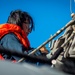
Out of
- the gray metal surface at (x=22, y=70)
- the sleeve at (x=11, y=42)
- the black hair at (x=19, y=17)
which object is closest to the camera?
the gray metal surface at (x=22, y=70)

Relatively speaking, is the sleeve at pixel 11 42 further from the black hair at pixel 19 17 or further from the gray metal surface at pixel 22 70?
the gray metal surface at pixel 22 70

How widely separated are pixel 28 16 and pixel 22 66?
1.54m

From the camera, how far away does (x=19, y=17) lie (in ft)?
8.29

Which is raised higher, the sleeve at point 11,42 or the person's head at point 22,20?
the person's head at point 22,20

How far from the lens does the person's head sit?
2.50 metres

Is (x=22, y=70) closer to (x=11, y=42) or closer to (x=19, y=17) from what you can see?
(x=11, y=42)

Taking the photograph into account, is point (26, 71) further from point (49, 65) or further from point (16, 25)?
point (16, 25)

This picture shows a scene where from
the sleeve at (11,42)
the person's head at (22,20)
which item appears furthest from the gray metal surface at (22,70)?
the person's head at (22,20)

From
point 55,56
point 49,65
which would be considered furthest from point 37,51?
point 49,65

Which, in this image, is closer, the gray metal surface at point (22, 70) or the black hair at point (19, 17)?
the gray metal surface at point (22, 70)

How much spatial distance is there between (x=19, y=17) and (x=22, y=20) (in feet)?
0.14

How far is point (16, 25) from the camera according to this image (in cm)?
256

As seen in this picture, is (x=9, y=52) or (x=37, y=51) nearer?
(x=9, y=52)

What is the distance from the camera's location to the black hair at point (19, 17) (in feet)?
8.20
